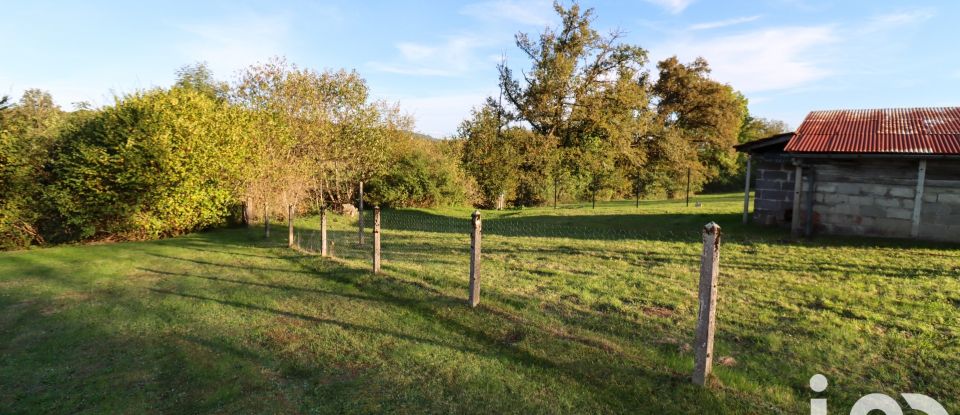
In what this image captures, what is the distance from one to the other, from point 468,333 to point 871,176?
13.5 m

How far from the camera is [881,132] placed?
44.8 feet

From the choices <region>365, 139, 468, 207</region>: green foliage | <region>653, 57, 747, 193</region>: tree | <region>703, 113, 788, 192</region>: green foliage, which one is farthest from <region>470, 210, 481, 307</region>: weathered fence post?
<region>703, 113, 788, 192</region>: green foliage

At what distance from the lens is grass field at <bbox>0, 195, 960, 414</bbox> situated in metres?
4.23

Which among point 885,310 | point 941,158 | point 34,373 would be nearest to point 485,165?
point 941,158

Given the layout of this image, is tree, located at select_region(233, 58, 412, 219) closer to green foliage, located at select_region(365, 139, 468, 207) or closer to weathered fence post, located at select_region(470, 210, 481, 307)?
green foliage, located at select_region(365, 139, 468, 207)

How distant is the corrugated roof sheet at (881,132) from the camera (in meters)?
12.4

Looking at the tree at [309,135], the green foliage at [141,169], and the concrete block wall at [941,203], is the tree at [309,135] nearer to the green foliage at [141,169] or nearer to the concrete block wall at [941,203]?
the green foliage at [141,169]

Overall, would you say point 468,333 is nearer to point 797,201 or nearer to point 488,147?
point 797,201

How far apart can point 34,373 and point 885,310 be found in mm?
10884

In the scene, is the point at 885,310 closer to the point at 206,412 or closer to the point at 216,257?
the point at 206,412

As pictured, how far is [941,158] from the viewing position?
465 inches

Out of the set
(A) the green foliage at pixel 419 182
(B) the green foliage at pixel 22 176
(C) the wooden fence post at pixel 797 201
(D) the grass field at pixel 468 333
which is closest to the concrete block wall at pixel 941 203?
(D) the grass field at pixel 468 333

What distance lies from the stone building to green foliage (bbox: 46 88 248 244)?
1848cm

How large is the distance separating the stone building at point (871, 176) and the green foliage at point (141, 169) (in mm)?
18483
